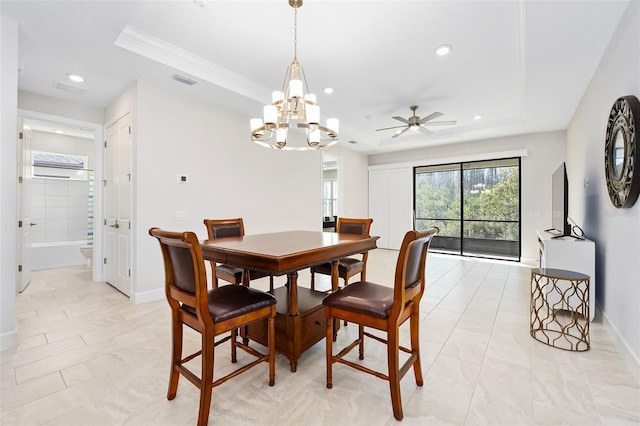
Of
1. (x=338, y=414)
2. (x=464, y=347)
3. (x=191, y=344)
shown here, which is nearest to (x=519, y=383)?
(x=464, y=347)

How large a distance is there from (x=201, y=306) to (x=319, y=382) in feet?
3.12

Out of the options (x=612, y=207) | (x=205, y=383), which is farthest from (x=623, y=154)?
(x=205, y=383)

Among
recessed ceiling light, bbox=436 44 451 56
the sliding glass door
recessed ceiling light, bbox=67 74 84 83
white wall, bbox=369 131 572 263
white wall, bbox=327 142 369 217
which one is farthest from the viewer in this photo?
white wall, bbox=327 142 369 217

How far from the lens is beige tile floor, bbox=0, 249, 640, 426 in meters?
1.52

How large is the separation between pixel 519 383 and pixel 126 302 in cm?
390

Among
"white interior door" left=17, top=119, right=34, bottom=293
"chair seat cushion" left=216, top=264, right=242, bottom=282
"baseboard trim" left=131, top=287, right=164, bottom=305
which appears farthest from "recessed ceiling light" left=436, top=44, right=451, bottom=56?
"white interior door" left=17, top=119, right=34, bottom=293

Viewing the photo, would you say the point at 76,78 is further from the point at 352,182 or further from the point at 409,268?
the point at 352,182

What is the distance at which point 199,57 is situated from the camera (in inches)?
123

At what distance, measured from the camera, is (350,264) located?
A: 9.53ft

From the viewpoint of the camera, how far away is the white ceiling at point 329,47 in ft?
7.62

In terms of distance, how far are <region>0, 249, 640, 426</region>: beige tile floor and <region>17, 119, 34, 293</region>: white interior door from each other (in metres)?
1.21

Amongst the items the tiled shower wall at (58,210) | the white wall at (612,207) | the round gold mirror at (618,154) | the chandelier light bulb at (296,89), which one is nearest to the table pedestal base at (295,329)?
the chandelier light bulb at (296,89)

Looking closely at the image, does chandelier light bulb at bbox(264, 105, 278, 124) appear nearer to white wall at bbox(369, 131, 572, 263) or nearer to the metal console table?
the metal console table

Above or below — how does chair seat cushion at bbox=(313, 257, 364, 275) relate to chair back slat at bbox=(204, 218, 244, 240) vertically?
below
